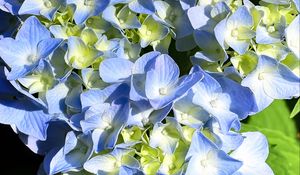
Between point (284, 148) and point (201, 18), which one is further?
point (284, 148)

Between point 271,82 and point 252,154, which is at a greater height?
point 271,82

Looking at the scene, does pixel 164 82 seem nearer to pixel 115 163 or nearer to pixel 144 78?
pixel 144 78

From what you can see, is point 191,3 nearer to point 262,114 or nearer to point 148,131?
point 148,131

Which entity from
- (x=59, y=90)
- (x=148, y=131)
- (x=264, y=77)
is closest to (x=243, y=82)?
(x=264, y=77)

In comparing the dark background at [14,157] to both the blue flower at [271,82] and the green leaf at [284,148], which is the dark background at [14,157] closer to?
the green leaf at [284,148]

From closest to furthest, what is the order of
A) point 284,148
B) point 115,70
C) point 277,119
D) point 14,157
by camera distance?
point 115,70
point 14,157
point 284,148
point 277,119

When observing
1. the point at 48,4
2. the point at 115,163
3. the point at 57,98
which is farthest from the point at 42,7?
the point at 115,163

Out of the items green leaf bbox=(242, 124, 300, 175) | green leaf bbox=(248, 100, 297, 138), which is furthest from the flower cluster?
green leaf bbox=(248, 100, 297, 138)
